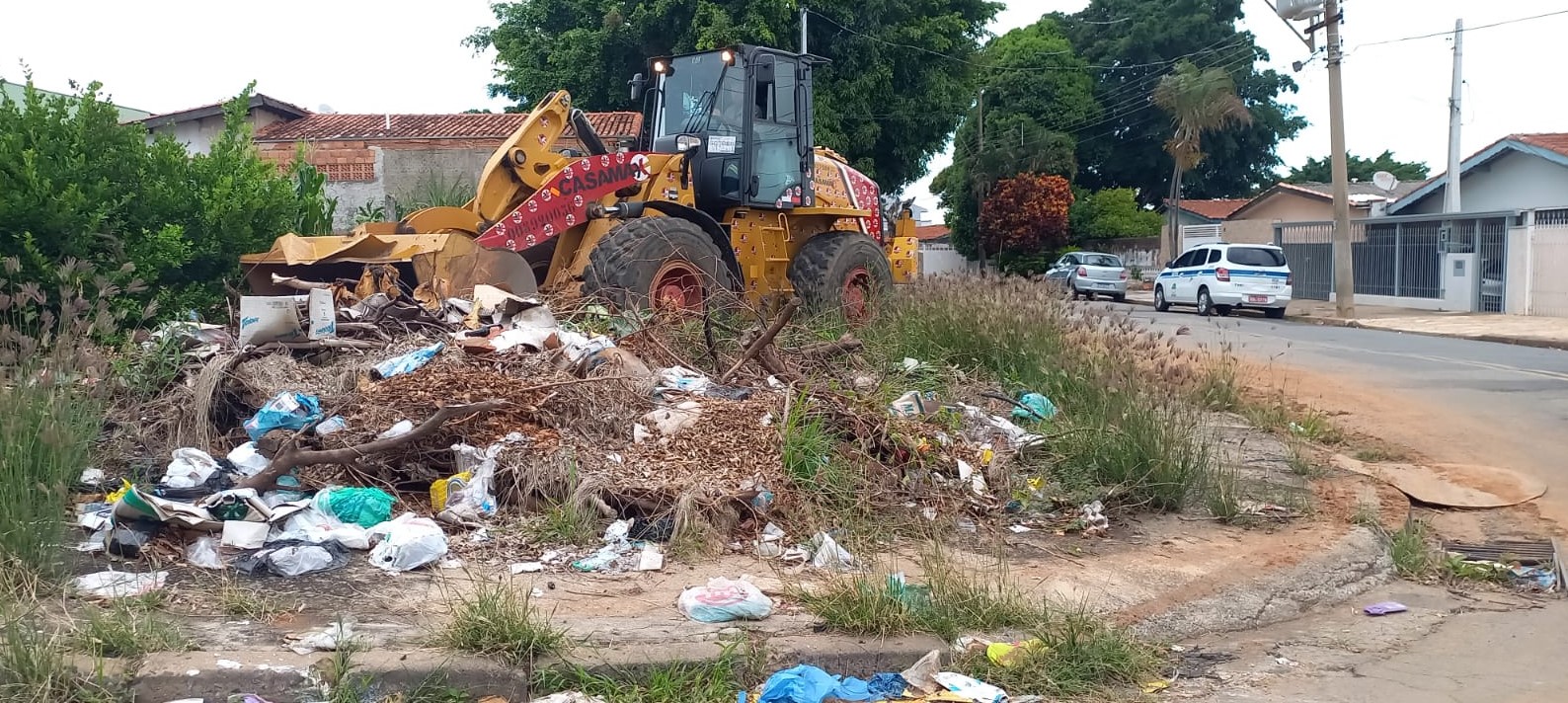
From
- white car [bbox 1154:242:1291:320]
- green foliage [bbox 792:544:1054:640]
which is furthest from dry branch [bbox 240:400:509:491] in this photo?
white car [bbox 1154:242:1291:320]

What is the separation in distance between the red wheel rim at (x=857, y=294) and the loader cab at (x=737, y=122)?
947mm

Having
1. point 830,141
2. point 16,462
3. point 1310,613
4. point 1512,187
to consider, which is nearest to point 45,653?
point 16,462

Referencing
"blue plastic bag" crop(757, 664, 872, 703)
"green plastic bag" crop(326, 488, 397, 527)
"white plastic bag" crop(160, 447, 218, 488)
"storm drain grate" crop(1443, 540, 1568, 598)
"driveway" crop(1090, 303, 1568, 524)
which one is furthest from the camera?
"driveway" crop(1090, 303, 1568, 524)

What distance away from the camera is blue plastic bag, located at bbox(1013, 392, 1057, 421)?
26.8 feet

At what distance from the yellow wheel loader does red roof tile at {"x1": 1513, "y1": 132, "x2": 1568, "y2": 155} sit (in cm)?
2070

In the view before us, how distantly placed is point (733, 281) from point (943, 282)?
187 centimetres

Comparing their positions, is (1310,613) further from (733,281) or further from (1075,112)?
(1075,112)

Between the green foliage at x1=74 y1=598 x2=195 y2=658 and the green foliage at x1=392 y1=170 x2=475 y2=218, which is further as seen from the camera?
the green foliage at x1=392 y1=170 x2=475 y2=218

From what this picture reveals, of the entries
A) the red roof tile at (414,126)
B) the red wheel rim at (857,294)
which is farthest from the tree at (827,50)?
the red wheel rim at (857,294)

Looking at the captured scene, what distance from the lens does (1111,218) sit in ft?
151

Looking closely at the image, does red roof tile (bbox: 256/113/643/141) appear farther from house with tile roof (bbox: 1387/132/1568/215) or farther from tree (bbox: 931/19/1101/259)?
tree (bbox: 931/19/1101/259)

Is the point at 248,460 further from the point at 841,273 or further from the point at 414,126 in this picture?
the point at 414,126

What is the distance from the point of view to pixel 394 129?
25281mm

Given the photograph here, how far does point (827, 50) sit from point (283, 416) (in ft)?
84.4
